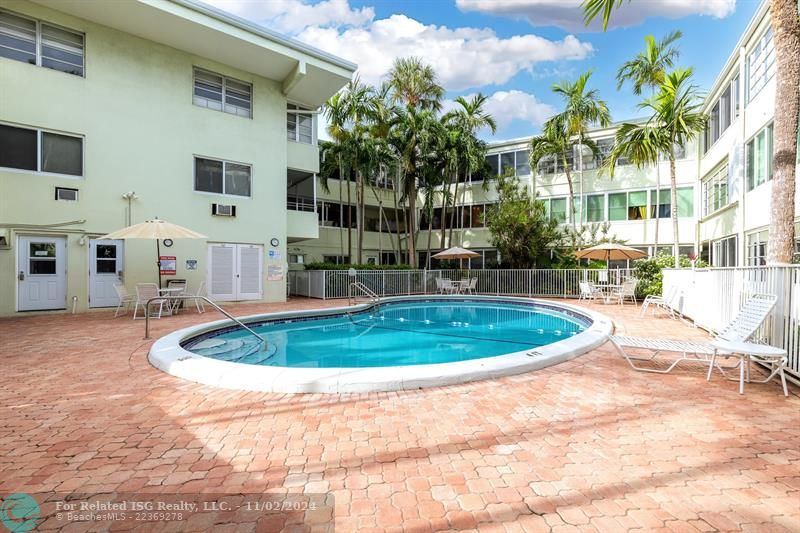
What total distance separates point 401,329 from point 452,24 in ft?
48.1

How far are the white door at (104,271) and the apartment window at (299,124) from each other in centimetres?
765

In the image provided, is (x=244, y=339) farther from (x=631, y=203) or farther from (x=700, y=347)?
(x=631, y=203)

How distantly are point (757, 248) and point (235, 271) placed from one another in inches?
674

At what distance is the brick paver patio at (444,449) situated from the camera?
2229mm

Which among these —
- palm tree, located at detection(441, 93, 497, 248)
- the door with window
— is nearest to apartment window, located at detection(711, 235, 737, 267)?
palm tree, located at detection(441, 93, 497, 248)

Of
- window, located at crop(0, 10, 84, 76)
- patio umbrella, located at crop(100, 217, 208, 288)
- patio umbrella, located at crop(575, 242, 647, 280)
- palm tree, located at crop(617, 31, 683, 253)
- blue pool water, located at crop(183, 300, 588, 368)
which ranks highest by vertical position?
palm tree, located at crop(617, 31, 683, 253)

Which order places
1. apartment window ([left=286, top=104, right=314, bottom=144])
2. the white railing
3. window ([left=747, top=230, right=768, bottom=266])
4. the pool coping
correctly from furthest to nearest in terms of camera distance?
apartment window ([left=286, top=104, right=314, bottom=144])
window ([left=747, top=230, right=768, bottom=266])
the white railing
the pool coping

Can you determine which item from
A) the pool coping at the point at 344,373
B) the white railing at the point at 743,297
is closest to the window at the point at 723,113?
the white railing at the point at 743,297

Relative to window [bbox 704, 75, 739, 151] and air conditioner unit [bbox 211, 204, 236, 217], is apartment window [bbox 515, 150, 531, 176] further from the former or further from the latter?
air conditioner unit [bbox 211, 204, 236, 217]

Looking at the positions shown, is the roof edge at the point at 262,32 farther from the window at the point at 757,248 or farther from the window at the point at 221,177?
the window at the point at 757,248

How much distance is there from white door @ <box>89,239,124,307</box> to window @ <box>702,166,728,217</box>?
835 inches

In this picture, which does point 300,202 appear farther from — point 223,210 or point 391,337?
point 391,337

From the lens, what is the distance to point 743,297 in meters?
6.16

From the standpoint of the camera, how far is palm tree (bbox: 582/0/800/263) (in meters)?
5.99
